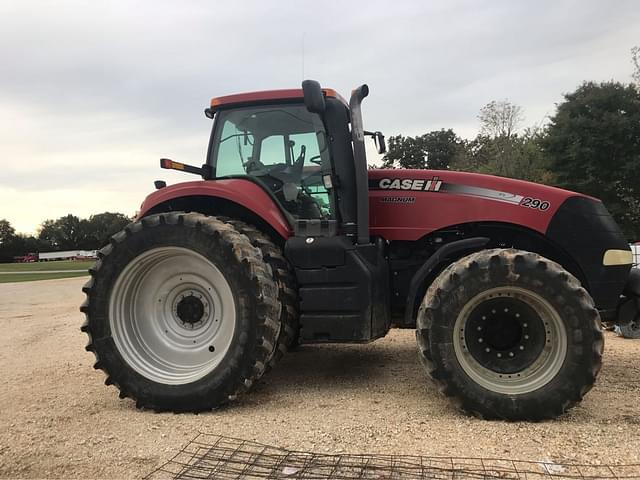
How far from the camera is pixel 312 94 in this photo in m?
Answer: 3.86

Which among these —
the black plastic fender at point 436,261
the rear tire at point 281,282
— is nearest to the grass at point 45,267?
the rear tire at point 281,282

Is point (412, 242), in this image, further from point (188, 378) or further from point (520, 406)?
point (188, 378)

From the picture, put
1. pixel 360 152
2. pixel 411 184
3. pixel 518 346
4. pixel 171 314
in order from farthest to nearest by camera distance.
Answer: pixel 411 184, pixel 171 314, pixel 360 152, pixel 518 346

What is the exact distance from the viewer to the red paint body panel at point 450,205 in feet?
13.6

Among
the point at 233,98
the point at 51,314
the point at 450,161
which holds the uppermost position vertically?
the point at 450,161

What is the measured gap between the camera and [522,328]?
3650 millimetres

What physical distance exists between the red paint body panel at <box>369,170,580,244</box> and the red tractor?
0.5 inches

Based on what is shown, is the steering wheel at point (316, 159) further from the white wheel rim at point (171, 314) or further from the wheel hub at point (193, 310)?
the wheel hub at point (193, 310)

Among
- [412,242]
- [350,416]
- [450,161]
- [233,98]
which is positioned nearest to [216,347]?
[350,416]

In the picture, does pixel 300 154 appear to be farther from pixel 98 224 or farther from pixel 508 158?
pixel 98 224

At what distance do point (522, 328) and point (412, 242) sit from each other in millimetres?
1230

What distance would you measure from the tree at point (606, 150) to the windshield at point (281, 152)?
62.2ft

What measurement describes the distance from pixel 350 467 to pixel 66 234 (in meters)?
105

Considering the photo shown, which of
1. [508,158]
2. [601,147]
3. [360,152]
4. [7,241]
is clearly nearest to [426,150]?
[508,158]
